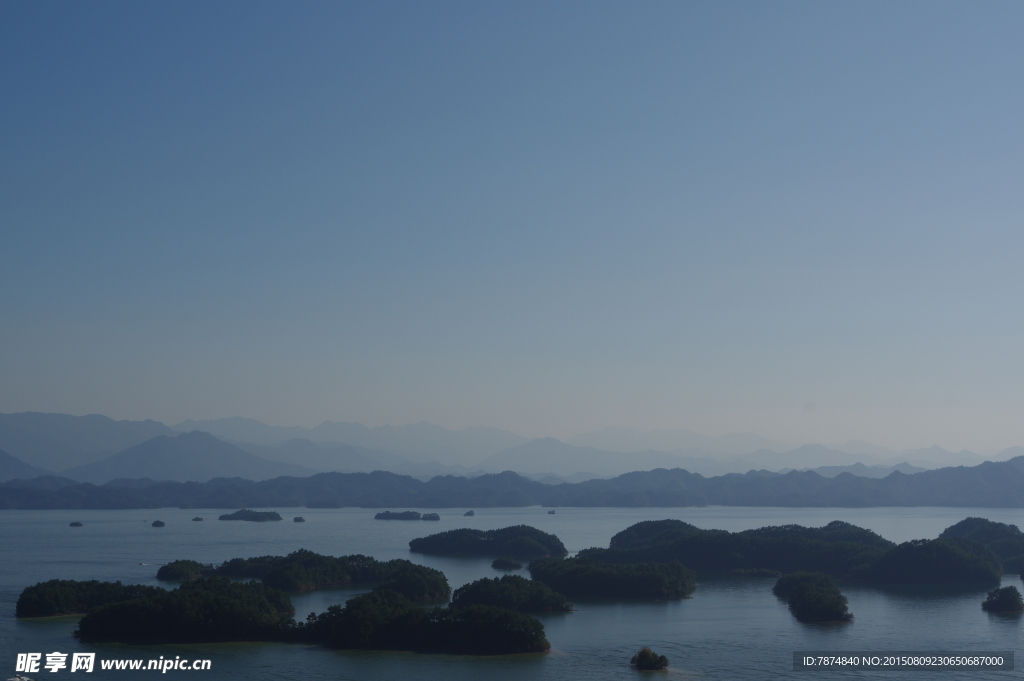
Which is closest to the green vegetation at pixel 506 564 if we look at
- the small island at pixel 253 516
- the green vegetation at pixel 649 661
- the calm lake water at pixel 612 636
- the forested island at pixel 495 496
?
the calm lake water at pixel 612 636

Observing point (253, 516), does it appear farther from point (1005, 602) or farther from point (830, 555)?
point (1005, 602)

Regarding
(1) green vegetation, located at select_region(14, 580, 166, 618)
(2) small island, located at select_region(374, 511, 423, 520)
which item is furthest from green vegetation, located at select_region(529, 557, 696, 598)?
(2) small island, located at select_region(374, 511, 423, 520)

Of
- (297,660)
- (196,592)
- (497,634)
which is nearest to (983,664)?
(497,634)

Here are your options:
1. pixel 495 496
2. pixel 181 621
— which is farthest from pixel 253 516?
pixel 181 621

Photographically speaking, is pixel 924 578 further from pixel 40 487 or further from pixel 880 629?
pixel 40 487

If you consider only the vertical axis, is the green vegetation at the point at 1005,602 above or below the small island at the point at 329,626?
below

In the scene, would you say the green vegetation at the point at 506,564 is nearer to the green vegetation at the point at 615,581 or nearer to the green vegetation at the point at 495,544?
the green vegetation at the point at 495,544
